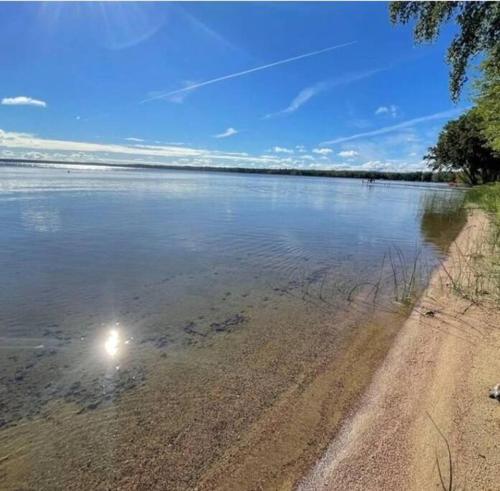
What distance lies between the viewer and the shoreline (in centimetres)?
270

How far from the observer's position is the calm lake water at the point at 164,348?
300cm

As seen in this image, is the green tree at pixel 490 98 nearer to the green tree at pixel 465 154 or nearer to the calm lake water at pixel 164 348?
the calm lake water at pixel 164 348

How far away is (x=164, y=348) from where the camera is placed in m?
4.80

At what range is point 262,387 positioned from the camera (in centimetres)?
400

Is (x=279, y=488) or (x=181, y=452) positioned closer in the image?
(x=279, y=488)

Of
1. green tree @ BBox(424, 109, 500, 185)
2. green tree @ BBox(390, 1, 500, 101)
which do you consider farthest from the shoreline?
green tree @ BBox(424, 109, 500, 185)

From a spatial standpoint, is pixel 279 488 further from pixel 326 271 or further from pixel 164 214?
pixel 164 214

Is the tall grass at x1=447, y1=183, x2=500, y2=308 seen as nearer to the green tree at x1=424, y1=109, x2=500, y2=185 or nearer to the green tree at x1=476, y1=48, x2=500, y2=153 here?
the green tree at x1=476, y1=48, x2=500, y2=153

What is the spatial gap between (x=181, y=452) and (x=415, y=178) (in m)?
160

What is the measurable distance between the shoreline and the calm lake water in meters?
0.38

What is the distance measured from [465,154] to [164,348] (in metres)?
58.3

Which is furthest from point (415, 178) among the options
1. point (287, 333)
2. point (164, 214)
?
point (287, 333)

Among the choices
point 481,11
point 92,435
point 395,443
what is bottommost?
point 92,435

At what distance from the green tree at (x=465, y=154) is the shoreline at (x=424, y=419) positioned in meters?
50.2
